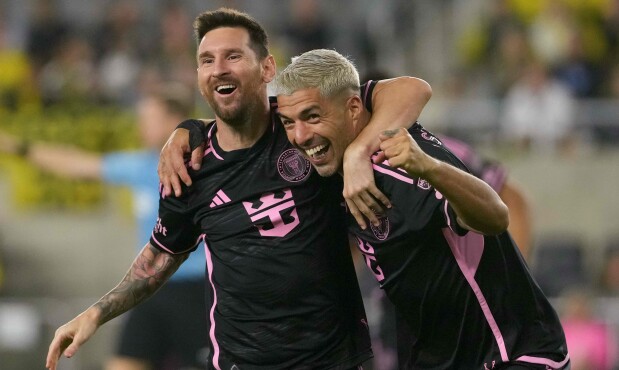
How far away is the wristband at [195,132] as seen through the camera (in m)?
4.86

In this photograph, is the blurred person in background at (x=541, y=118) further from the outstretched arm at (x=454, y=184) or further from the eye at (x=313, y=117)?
the outstretched arm at (x=454, y=184)

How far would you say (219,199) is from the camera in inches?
186

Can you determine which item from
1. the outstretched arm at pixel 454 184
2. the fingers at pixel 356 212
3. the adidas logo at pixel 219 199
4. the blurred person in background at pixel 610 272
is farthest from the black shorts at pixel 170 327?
the blurred person in background at pixel 610 272

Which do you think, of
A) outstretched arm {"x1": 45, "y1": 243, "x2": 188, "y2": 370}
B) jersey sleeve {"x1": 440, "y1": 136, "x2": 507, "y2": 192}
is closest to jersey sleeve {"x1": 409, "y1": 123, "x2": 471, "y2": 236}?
outstretched arm {"x1": 45, "y1": 243, "x2": 188, "y2": 370}

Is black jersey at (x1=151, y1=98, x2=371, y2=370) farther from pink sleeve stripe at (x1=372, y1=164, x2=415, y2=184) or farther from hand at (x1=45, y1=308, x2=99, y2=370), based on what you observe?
hand at (x1=45, y1=308, x2=99, y2=370)

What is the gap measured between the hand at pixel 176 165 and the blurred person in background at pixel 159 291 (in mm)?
2383

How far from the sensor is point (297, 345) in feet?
15.1

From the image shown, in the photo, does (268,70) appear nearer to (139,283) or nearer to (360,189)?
(360,189)

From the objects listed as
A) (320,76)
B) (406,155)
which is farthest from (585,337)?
(406,155)

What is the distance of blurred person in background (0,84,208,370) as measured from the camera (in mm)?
7059

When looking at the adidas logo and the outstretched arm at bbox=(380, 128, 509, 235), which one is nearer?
the outstretched arm at bbox=(380, 128, 509, 235)

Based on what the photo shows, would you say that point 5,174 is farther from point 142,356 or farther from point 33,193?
point 142,356

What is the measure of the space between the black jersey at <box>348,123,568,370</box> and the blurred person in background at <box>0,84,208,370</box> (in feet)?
9.21

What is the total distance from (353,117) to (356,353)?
35.5 inches
